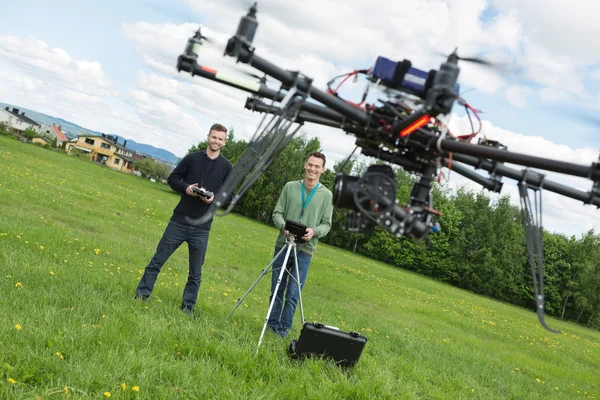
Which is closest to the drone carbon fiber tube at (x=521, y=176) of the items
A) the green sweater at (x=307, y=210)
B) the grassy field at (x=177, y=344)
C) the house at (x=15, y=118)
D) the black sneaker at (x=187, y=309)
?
the grassy field at (x=177, y=344)

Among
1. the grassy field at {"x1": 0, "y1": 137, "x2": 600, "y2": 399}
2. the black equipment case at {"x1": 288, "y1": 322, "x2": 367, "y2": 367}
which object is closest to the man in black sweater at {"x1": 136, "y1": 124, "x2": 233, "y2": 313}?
the grassy field at {"x1": 0, "y1": 137, "x2": 600, "y2": 399}

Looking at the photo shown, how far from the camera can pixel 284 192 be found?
328 inches

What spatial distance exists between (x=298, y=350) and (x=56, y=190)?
→ 18464 millimetres

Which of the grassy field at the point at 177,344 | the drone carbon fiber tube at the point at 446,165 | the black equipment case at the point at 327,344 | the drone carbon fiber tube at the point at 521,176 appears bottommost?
the grassy field at the point at 177,344

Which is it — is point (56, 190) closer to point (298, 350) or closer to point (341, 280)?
point (341, 280)

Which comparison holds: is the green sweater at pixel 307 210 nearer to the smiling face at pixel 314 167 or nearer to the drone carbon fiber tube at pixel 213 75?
the smiling face at pixel 314 167

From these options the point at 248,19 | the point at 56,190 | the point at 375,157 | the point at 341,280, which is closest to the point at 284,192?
the point at 375,157

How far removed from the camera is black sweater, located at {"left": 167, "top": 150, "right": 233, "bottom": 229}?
26.0ft

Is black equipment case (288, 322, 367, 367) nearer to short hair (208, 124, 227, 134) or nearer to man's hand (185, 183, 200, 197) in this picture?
man's hand (185, 183, 200, 197)

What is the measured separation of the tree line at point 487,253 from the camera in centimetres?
5738

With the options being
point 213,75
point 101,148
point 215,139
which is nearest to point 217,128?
point 215,139

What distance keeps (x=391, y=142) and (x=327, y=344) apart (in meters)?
4.20

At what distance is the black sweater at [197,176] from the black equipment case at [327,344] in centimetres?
227

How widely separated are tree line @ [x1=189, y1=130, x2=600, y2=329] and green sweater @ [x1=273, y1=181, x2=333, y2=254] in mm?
47926
